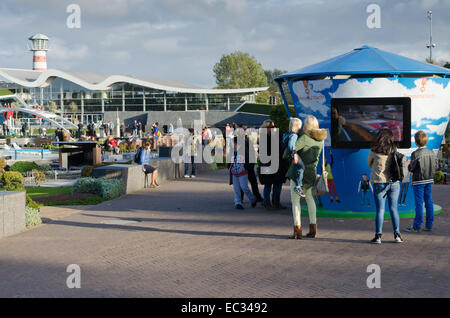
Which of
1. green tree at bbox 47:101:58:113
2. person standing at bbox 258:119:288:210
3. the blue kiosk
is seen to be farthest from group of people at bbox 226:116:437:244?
green tree at bbox 47:101:58:113

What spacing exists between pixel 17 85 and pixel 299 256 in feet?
293

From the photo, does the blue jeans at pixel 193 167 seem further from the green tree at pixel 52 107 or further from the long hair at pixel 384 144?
the green tree at pixel 52 107

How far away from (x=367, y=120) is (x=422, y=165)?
1.56 metres

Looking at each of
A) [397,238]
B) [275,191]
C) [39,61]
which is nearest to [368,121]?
[275,191]

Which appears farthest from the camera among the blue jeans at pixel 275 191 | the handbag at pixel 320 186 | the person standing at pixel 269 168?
the blue jeans at pixel 275 191

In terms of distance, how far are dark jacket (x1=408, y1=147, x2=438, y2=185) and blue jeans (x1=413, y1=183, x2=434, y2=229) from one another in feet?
0.40

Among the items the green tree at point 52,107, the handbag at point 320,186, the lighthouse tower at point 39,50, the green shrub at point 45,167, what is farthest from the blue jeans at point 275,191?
the lighthouse tower at point 39,50

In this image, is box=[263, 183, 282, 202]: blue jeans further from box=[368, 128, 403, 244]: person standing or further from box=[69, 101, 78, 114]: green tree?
box=[69, 101, 78, 114]: green tree

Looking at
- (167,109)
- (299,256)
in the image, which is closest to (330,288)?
(299,256)

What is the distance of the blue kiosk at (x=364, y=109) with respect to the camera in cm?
1023

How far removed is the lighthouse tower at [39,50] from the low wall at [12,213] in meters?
110

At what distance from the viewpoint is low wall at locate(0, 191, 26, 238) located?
29.9 feet

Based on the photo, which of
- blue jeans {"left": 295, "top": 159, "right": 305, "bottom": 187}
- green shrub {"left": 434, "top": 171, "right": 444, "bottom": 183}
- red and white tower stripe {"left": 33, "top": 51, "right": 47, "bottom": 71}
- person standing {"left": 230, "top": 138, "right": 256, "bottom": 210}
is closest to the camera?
blue jeans {"left": 295, "top": 159, "right": 305, "bottom": 187}

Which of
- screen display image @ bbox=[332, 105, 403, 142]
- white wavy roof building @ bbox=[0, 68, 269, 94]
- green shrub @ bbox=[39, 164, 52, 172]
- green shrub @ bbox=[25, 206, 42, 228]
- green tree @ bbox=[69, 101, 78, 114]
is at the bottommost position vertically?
green shrub @ bbox=[25, 206, 42, 228]
